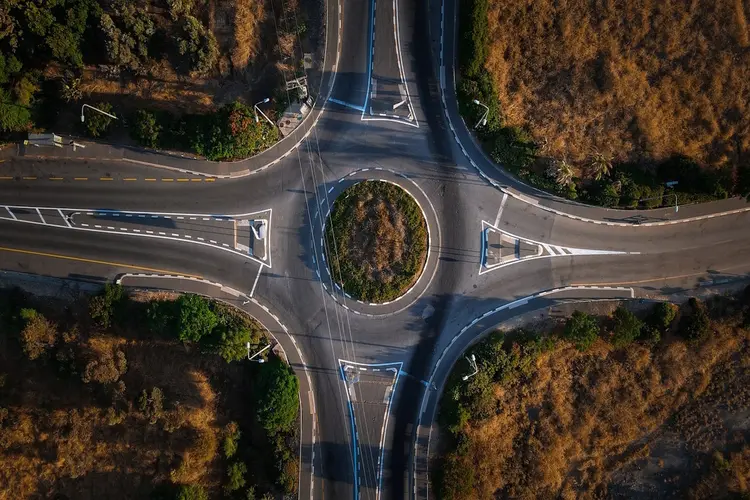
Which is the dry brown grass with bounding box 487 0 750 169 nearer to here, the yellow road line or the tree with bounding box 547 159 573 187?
the tree with bounding box 547 159 573 187

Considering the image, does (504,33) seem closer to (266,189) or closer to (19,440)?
(266,189)

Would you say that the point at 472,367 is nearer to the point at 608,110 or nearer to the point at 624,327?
the point at 624,327

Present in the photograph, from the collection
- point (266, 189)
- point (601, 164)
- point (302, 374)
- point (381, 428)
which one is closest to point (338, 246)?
point (266, 189)

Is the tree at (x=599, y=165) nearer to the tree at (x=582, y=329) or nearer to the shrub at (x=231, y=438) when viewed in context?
the tree at (x=582, y=329)

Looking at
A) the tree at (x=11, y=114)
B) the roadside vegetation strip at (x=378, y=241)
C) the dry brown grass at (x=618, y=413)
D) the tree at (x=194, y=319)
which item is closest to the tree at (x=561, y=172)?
the roadside vegetation strip at (x=378, y=241)

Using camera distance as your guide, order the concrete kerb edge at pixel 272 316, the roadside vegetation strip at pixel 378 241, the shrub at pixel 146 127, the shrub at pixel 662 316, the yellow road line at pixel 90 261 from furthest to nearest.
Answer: the yellow road line at pixel 90 261 → the concrete kerb edge at pixel 272 316 → the roadside vegetation strip at pixel 378 241 → the shrub at pixel 662 316 → the shrub at pixel 146 127
